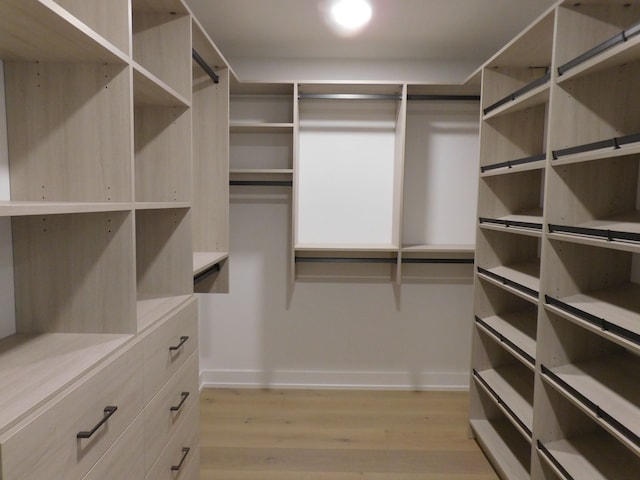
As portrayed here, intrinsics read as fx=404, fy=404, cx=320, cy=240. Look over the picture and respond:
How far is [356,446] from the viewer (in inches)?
95.3

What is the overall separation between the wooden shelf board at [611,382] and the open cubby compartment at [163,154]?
1.73 metres

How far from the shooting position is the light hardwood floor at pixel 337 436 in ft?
7.23

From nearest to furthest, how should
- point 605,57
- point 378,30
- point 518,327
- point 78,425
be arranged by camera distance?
1. point 78,425
2. point 605,57
3. point 518,327
4. point 378,30

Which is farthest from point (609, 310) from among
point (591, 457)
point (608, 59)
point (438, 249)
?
point (438, 249)

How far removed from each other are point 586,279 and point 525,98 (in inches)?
33.8

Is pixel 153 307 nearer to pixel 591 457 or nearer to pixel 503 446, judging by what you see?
pixel 591 457

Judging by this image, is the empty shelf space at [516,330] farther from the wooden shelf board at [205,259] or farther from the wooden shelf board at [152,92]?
the wooden shelf board at [152,92]

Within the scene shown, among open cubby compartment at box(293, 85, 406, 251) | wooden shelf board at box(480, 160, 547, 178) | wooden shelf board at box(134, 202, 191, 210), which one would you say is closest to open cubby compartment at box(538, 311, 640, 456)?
wooden shelf board at box(480, 160, 547, 178)

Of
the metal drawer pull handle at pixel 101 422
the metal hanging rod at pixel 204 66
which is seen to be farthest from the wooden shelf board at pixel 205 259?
the metal hanging rod at pixel 204 66

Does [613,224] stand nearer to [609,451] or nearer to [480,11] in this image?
[609,451]

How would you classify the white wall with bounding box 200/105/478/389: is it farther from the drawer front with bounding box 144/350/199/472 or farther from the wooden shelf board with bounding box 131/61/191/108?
the wooden shelf board with bounding box 131/61/191/108

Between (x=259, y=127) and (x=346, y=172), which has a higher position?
(x=259, y=127)

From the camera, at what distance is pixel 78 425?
93cm

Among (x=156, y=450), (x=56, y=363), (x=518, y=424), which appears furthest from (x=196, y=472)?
(x=518, y=424)
